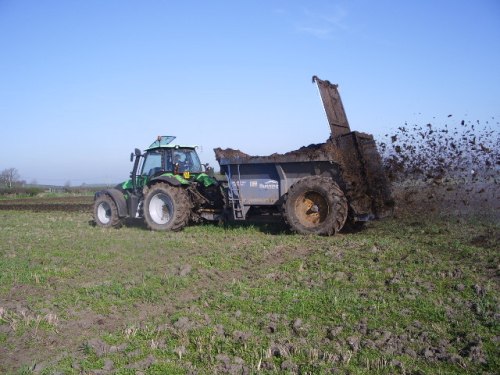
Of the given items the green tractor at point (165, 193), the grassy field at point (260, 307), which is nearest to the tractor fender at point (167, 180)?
the green tractor at point (165, 193)

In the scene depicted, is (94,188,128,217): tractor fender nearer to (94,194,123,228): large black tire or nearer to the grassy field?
(94,194,123,228): large black tire

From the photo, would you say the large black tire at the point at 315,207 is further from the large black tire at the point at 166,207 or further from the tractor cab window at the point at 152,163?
the tractor cab window at the point at 152,163

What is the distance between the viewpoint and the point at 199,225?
12.2m

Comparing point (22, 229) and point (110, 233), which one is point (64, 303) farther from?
point (22, 229)

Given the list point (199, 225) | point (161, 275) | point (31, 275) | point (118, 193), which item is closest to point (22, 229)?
point (118, 193)

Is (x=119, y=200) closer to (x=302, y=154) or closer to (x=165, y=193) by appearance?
(x=165, y=193)

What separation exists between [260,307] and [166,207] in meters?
7.06

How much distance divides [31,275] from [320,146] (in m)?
5.77

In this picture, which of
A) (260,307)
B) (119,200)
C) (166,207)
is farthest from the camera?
(119,200)

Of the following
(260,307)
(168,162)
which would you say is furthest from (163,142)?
(260,307)

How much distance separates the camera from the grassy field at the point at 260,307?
397cm

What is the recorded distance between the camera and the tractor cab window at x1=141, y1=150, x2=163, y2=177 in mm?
12266

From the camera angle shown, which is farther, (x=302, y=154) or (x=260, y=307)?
(x=302, y=154)

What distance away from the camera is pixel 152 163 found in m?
12.4
